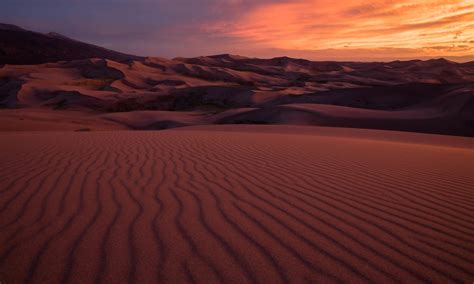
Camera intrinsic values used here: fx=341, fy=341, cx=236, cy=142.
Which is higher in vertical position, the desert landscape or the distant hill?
the distant hill

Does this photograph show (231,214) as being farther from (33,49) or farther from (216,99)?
(33,49)

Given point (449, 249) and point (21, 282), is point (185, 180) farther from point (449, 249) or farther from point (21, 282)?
point (449, 249)

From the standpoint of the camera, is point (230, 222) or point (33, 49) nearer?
point (230, 222)

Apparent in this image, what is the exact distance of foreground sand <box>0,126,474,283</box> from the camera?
230 cm

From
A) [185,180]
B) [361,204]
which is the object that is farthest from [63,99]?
[361,204]

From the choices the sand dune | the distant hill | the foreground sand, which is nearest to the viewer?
the foreground sand

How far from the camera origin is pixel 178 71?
5288cm

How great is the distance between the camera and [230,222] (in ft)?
9.95

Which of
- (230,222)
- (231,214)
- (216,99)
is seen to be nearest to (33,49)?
(216,99)

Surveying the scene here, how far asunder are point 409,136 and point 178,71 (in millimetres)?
43779

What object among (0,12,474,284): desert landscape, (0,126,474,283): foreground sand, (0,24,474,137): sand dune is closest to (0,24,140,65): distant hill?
(0,24,474,137): sand dune

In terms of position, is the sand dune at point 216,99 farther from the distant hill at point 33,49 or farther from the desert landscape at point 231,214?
the distant hill at point 33,49

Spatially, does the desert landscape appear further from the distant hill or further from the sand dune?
the distant hill

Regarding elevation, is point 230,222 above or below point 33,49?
below
